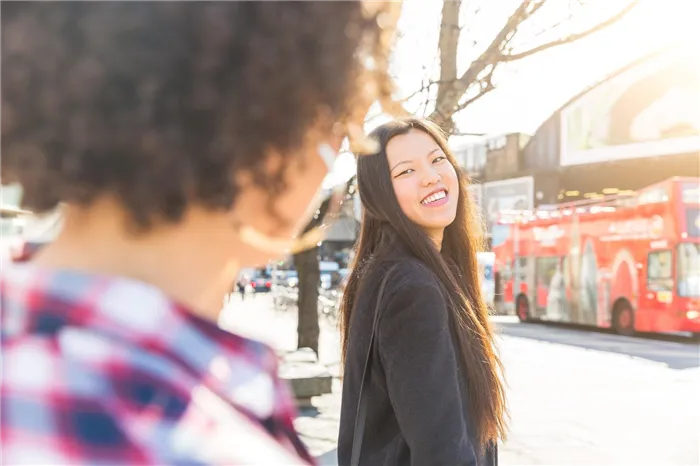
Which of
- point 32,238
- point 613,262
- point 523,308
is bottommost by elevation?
point 523,308

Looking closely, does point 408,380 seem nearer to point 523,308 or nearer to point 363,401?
point 363,401

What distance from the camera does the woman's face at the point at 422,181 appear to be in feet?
7.07

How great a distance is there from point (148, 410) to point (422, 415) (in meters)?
1.22

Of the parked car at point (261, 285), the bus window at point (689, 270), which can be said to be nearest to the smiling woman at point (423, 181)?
the bus window at point (689, 270)

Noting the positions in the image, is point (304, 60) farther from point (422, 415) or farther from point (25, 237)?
point (422, 415)

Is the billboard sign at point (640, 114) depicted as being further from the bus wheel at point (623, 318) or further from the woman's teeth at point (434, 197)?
the woman's teeth at point (434, 197)

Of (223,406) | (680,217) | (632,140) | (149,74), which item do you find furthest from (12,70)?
(632,140)

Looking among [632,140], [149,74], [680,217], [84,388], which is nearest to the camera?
[84,388]

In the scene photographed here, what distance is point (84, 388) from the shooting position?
0.56 m

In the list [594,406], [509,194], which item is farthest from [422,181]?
[509,194]

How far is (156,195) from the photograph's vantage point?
2.25ft

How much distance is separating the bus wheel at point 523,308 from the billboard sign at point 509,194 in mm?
13956

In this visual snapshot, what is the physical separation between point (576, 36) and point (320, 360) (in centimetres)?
833

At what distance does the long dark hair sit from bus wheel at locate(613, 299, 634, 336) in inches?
569
